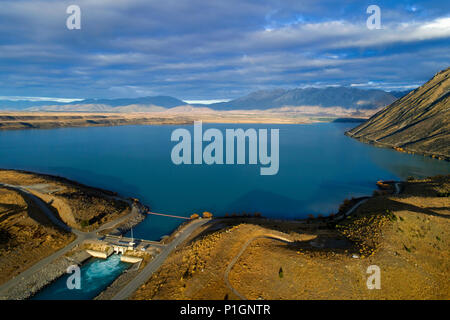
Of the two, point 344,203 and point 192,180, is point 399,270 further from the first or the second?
point 192,180

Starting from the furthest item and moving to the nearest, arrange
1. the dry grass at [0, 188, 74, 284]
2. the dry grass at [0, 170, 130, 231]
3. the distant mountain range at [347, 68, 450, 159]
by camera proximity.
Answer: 1. the distant mountain range at [347, 68, 450, 159]
2. the dry grass at [0, 170, 130, 231]
3. the dry grass at [0, 188, 74, 284]

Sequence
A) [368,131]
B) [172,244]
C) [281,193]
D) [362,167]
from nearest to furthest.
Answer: [172,244] → [281,193] → [362,167] → [368,131]

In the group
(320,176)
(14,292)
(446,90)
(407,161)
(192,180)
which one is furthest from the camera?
(446,90)

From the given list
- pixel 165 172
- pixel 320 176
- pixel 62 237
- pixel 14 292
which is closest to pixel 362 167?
pixel 320 176

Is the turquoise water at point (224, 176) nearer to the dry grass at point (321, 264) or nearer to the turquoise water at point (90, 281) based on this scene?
the turquoise water at point (90, 281)

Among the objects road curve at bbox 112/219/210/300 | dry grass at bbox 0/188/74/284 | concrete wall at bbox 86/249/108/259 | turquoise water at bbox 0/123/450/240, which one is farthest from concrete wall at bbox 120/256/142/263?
dry grass at bbox 0/188/74/284

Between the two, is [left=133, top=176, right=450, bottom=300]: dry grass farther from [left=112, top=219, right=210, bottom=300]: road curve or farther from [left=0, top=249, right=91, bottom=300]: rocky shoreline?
[left=0, top=249, right=91, bottom=300]: rocky shoreline

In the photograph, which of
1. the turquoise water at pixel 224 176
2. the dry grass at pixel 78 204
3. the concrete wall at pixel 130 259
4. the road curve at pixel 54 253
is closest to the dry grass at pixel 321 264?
the concrete wall at pixel 130 259
